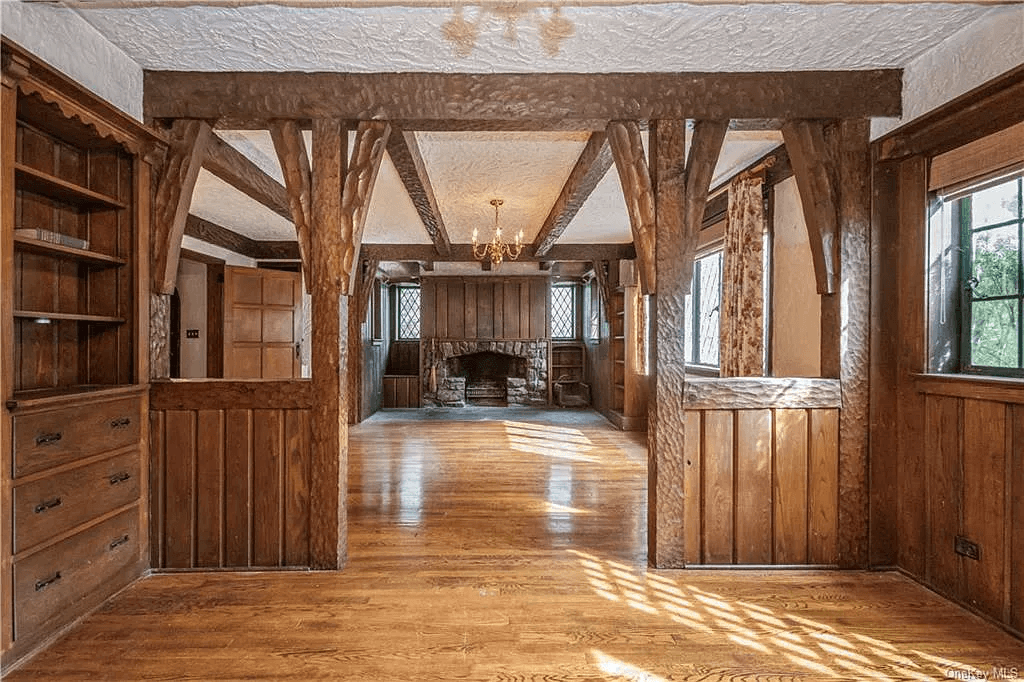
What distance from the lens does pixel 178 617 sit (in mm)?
2283

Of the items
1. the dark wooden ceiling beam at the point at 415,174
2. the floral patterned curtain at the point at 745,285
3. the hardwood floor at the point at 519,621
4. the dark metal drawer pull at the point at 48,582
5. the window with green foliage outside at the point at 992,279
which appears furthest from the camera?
the floral patterned curtain at the point at 745,285

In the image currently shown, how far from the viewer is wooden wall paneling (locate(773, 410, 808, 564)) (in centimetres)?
279

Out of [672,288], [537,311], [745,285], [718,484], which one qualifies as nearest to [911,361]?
[718,484]

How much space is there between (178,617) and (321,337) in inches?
52.9

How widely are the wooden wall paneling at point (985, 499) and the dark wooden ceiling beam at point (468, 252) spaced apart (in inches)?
206

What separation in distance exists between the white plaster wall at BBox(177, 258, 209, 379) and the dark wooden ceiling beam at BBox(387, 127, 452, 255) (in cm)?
294

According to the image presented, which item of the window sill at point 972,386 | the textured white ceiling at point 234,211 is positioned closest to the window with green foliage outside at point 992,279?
the window sill at point 972,386

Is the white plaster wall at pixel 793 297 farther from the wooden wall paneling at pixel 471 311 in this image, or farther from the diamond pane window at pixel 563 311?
the diamond pane window at pixel 563 311

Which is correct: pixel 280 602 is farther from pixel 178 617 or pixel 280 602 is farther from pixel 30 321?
pixel 30 321

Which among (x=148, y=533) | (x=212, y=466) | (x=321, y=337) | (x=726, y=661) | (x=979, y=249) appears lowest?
(x=726, y=661)

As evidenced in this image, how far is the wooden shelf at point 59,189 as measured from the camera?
212 cm

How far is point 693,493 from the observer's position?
279 centimetres

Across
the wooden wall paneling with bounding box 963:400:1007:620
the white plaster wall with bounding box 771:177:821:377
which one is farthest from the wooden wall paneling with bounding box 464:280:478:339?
the wooden wall paneling with bounding box 963:400:1007:620

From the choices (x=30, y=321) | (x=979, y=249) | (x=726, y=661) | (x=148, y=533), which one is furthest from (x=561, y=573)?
(x=30, y=321)
